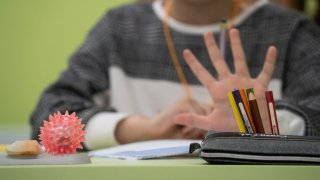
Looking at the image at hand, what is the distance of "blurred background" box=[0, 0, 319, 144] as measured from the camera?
2.00 meters

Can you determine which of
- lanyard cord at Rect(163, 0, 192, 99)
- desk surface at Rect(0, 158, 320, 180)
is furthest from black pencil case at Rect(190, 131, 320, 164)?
lanyard cord at Rect(163, 0, 192, 99)

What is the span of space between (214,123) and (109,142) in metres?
0.28

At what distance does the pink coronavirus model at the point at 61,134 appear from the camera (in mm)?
666

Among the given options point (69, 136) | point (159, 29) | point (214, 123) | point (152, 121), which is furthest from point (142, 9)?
point (69, 136)

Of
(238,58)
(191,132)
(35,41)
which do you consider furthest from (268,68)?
(35,41)

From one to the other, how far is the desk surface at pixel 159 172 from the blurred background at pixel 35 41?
1.44 metres

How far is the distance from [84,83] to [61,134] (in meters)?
0.58

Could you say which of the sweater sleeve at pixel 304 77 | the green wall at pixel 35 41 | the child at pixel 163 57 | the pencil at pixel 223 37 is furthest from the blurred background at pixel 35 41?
the sweater sleeve at pixel 304 77

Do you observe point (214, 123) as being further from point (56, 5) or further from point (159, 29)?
point (56, 5)

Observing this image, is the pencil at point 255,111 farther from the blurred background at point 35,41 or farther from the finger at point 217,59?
the blurred background at point 35,41

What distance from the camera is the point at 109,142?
110 centimetres

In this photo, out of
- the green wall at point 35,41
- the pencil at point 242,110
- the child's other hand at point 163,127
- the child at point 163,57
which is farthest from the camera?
the green wall at point 35,41

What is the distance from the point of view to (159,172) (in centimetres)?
58

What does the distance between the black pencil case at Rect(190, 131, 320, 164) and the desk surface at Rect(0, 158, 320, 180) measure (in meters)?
0.03
